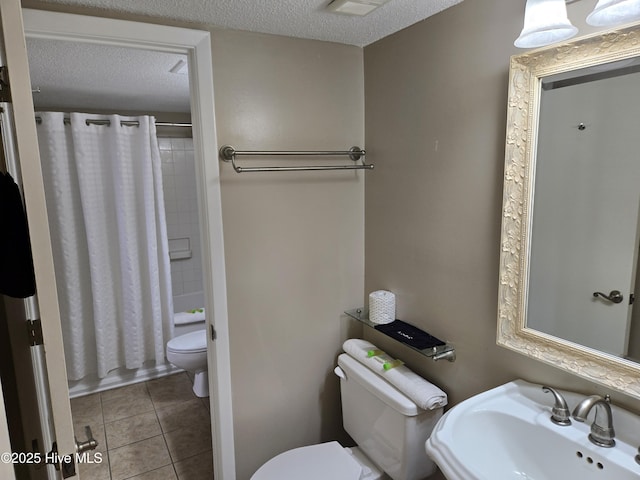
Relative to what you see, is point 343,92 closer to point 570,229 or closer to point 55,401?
point 570,229

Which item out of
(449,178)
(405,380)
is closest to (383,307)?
(405,380)

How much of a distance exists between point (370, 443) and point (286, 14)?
1.77m

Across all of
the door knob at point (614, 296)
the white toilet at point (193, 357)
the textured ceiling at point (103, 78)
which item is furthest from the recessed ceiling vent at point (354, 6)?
the white toilet at point (193, 357)

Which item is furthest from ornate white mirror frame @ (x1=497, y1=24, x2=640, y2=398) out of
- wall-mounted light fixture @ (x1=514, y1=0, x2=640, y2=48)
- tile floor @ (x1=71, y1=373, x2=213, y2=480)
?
tile floor @ (x1=71, y1=373, x2=213, y2=480)

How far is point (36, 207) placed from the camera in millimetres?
900

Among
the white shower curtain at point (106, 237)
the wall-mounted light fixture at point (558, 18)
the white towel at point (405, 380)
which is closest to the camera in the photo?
the wall-mounted light fixture at point (558, 18)

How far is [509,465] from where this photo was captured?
4.01 feet

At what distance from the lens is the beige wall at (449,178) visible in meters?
1.39

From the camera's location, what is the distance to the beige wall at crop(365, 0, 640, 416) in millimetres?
1387

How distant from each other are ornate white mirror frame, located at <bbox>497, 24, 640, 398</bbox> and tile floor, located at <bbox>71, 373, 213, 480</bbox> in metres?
1.90

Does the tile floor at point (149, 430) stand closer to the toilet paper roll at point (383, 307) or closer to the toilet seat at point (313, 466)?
the toilet seat at point (313, 466)

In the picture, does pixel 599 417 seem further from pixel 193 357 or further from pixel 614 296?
pixel 193 357

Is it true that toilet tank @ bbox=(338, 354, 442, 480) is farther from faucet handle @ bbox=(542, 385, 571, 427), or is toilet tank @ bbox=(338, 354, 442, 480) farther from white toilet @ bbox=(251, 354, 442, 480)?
faucet handle @ bbox=(542, 385, 571, 427)

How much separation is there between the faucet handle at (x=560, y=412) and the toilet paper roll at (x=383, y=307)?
79 centimetres
